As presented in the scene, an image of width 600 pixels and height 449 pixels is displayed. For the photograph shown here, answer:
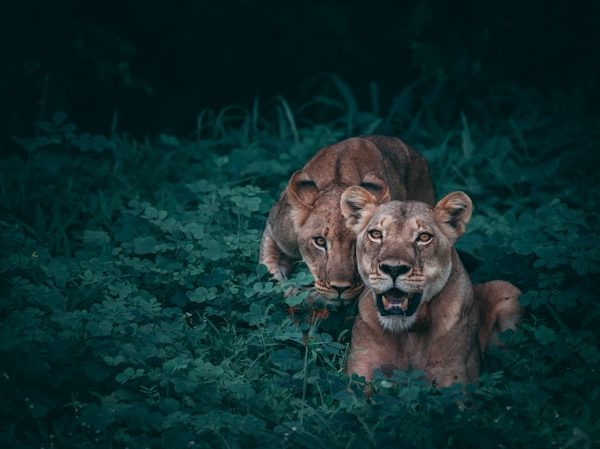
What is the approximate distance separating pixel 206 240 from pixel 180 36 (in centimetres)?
362

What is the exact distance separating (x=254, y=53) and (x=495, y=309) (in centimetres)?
457

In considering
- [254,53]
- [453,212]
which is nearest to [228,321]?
[453,212]

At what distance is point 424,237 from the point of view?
454 centimetres

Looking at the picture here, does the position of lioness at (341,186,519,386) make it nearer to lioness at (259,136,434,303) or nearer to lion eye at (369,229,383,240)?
lion eye at (369,229,383,240)

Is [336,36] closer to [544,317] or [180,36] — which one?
[180,36]

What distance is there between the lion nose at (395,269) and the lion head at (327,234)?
0.58 m

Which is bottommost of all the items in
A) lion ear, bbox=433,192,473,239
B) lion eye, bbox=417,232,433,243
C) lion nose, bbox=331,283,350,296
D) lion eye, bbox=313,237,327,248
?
lion nose, bbox=331,283,350,296

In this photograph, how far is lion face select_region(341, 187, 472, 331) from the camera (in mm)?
4410

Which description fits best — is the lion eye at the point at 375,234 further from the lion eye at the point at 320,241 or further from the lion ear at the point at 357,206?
the lion eye at the point at 320,241

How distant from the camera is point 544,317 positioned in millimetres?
5281

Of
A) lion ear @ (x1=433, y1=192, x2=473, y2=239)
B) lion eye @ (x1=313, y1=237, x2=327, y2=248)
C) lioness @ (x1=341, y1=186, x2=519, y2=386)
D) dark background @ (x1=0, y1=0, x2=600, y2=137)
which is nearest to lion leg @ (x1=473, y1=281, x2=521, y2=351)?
lioness @ (x1=341, y1=186, x2=519, y2=386)

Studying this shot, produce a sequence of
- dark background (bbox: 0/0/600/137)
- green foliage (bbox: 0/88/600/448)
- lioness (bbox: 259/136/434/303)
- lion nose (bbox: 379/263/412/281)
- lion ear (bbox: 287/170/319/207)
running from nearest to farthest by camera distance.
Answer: green foliage (bbox: 0/88/600/448) < lion nose (bbox: 379/263/412/281) < lioness (bbox: 259/136/434/303) < lion ear (bbox: 287/170/319/207) < dark background (bbox: 0/0/600/137)

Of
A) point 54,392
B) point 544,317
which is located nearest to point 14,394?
point 54,392

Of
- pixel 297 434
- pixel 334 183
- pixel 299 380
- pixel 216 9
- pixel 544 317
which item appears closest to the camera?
pixel 297 434
